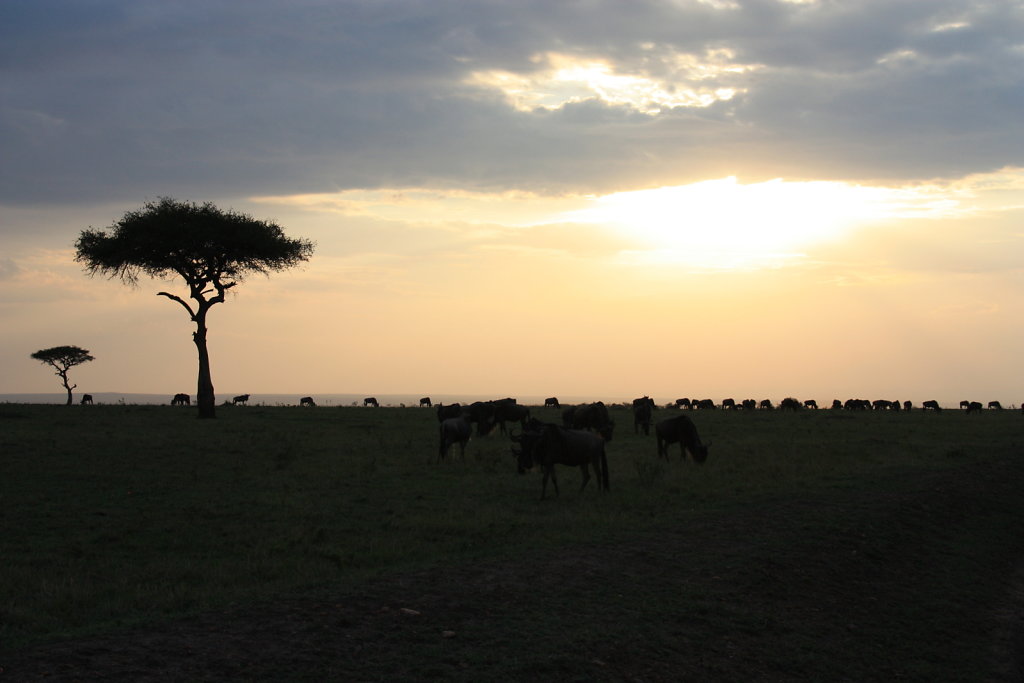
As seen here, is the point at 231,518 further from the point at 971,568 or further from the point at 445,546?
the point at 971,568

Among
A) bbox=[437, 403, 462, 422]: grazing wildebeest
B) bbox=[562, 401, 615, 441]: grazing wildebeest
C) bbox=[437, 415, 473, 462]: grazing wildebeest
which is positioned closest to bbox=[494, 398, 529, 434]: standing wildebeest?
bbox=[437, 403, 462, 422]: grazing wildebeest

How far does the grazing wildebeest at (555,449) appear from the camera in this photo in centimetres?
2095

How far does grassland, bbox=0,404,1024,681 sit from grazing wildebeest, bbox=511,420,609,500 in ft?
2.54

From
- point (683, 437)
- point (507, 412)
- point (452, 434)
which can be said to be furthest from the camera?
point (507, 412)

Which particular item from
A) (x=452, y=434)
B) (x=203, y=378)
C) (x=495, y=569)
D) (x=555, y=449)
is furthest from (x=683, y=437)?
(x=203, y=378)

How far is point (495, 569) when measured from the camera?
13156 millimetres

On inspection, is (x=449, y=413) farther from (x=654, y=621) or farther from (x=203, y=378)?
(x=654, y=621)

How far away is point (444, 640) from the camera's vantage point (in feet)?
33.7

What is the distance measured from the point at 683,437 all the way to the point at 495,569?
16255 millimetres

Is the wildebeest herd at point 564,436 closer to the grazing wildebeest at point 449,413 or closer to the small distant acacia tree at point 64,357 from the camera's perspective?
the grazing wildebeest at point 449,413

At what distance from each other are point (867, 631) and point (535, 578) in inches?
195

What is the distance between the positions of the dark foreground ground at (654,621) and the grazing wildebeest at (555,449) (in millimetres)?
4278

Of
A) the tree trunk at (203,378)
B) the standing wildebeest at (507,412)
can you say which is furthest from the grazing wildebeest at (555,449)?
the tree trunk at (203,378)

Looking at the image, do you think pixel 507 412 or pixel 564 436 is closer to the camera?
pixel 564 436
